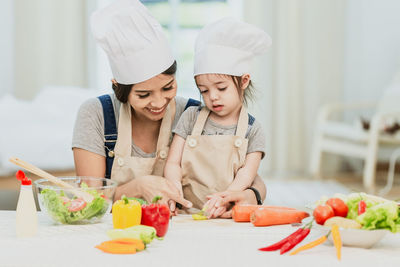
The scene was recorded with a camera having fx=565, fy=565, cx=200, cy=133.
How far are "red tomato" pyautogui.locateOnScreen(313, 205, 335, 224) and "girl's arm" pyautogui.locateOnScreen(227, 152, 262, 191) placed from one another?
476 mm

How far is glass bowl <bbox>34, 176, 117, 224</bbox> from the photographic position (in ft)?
5.08

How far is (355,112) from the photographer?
6.15 meters

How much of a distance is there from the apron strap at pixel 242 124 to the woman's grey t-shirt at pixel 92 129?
32 cm

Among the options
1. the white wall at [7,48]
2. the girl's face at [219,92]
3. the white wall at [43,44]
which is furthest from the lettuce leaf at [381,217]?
the white wall at [7,48]

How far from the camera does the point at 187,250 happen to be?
1.37 m

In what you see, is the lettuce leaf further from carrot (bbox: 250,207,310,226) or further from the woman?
the woman

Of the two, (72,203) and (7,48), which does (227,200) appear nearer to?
(72,203)

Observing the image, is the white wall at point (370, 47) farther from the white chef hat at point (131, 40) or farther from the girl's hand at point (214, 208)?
the girl's hand at point (214, 208)

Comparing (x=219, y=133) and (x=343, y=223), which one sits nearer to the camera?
(x=343, y=223)

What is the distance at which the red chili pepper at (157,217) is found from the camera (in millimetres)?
1481

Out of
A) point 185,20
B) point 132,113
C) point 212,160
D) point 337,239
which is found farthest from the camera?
point 185,20

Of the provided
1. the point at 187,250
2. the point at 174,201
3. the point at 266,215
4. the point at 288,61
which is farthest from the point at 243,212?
the point at 288,61

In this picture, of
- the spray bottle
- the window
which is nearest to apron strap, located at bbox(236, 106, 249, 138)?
the spray bottle

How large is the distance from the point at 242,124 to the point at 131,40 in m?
0.48
